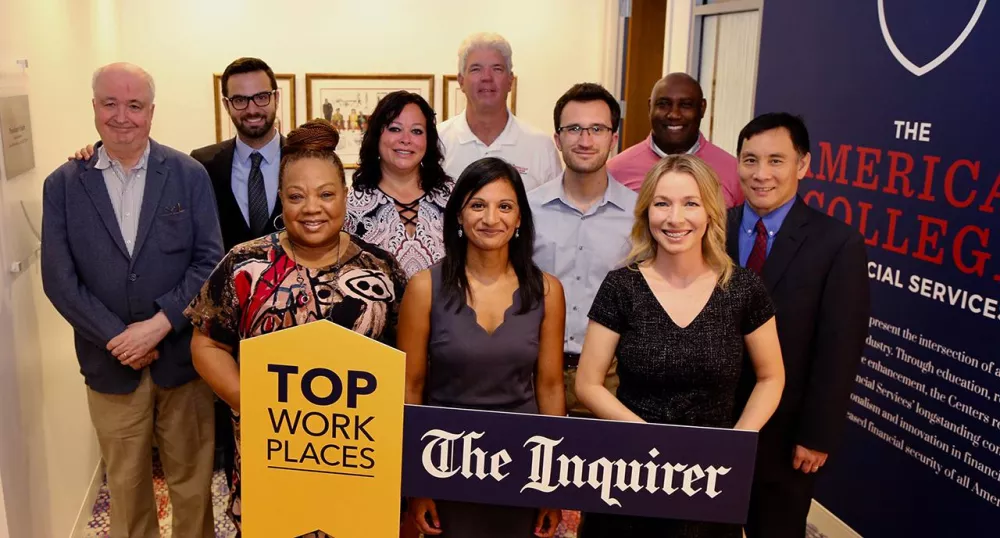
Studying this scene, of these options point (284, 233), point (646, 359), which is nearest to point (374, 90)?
point (284, 233)

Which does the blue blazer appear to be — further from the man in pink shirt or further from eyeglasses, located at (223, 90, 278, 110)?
the man in pink shirt

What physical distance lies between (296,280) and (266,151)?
1.35m

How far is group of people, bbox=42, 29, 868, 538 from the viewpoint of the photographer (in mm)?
2033

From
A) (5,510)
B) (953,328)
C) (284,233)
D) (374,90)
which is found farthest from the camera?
(374,90)

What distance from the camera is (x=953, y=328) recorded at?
9.17 feet

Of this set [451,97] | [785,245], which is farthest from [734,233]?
[451,97]

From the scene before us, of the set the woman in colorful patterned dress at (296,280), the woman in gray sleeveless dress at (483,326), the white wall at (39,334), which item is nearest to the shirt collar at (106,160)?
the white wall at (39,334)

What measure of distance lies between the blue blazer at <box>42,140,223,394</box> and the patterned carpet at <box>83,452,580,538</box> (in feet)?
3.07

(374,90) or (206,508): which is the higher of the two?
(374,90)

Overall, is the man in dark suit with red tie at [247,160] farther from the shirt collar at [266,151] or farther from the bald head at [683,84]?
the bald head at [683,84]

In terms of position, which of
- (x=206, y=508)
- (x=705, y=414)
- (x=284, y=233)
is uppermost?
(x=284, y=233)

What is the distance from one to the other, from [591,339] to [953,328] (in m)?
1.50

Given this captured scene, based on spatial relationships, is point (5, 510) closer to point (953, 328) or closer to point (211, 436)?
point (211, 436)

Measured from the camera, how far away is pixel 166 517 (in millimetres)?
3480
